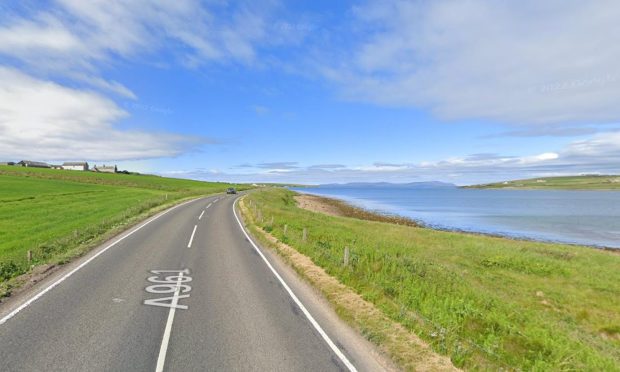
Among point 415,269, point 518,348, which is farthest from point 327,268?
point 518,348

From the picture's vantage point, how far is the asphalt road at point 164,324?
6219 mm

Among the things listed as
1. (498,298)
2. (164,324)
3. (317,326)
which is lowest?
(498,298)

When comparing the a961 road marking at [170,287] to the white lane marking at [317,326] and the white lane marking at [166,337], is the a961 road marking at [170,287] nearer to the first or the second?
the white lane marking at [166,337]

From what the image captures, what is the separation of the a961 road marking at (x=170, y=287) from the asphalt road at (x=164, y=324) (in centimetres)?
3

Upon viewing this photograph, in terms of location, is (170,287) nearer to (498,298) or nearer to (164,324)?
(164,324)

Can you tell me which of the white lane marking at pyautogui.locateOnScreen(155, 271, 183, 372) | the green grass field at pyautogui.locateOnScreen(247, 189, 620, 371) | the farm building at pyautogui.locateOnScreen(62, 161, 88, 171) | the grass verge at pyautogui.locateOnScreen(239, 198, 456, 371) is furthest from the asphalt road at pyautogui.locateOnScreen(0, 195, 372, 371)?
the farm building at pyautogui.locateOnScreen(62, 161, 88, 171)

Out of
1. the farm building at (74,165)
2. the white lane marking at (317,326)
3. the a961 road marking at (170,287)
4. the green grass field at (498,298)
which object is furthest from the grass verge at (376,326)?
the farm building at (74,165)

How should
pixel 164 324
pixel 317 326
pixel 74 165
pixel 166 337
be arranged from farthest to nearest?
1. pixel 74 165
2. pixel 317 326
3. pixel 164 324
4. pixel 166 337

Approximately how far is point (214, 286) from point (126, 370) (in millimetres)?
4901

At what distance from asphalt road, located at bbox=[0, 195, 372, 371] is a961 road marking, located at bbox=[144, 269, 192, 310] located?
0.03 meters

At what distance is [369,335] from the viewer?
7570 mm

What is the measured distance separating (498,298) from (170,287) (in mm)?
12125

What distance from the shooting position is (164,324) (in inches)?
305

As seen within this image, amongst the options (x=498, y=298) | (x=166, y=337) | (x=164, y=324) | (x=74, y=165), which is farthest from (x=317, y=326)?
(x=74, y=165)
